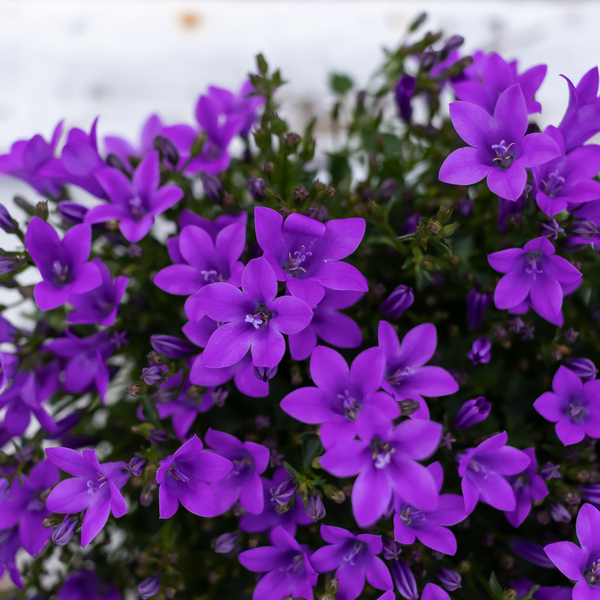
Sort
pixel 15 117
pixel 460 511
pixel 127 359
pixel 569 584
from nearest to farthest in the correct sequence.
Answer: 1. pixel 460 511
2. pixel 569 584
3. pixel 127 359
4. pixel 15 117

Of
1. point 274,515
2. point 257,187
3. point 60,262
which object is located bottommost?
point 274,515

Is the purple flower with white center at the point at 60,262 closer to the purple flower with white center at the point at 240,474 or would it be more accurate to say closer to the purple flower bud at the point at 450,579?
the purple flower with white center at the point at 240,474

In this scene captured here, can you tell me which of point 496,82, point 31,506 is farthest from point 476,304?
point 31,506

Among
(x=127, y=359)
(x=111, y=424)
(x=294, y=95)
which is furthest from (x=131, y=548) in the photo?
(x=294, y=95)

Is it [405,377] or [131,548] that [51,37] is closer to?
[131,548]

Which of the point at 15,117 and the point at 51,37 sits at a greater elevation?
the point at 51,37

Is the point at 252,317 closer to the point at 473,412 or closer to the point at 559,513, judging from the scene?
the point at 473,412
